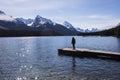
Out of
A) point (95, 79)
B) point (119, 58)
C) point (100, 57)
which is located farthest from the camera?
point (100, 57)

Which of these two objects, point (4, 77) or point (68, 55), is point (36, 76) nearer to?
point (4, 77)

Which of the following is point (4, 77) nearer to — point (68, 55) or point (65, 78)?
point (65, 78)

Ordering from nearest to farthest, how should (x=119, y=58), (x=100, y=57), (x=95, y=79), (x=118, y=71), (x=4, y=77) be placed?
1. (x=95, y=79)
2. (x=4, y=77)
3. (x=118, y=71)
4. (x=119, y=58)
5. (x=100, y=57)

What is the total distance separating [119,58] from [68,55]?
15.1 meters

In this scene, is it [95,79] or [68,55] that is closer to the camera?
[95,79]

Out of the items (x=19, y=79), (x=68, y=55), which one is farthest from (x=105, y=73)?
(x=68, y=55)

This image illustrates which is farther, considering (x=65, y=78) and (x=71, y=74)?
(x=71, y=74)

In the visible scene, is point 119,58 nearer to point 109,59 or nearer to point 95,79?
point 109,59

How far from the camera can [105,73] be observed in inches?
1319

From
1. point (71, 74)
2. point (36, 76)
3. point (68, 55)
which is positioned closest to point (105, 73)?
point (71, 74)

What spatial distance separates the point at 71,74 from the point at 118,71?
7409mm

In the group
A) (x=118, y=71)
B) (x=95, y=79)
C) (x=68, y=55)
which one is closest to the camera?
(x=95, y=79)

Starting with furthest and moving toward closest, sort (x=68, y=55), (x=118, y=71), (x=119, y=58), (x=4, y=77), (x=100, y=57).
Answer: (x=68, y=55) → (x=100, y=57) → (x=119, y=58) → (x=118, y=71) → (x=4, y=77)

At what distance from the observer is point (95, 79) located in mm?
29516
